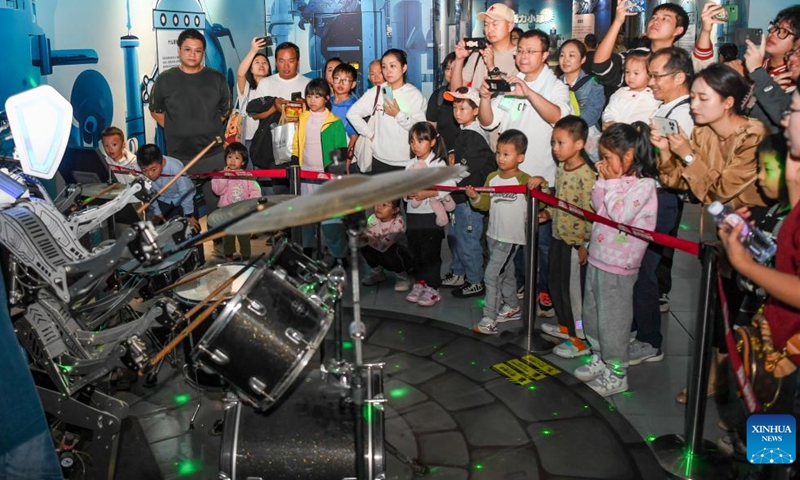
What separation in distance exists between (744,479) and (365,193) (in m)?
2.04

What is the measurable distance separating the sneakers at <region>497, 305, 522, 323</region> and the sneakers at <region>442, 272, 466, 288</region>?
0.66 meters

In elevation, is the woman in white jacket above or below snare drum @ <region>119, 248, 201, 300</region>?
above

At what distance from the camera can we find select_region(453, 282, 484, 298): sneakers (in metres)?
5.24

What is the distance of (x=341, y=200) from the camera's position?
2180 mm

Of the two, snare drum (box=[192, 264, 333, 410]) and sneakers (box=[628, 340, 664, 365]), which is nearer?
snare drum (box=[192, 264, 333, 410])

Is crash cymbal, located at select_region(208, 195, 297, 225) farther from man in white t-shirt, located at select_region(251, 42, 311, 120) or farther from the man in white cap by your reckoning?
man in white t-shirt, located at select_region(251, 42, 311, 120)

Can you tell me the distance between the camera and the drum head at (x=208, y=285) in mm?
3520

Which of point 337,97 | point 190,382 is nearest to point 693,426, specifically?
point 190,382

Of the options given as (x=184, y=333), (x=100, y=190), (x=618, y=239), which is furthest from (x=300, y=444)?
(x=100, y=190)

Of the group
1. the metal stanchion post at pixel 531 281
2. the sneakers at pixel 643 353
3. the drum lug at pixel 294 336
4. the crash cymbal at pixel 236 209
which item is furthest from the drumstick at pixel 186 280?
the sneakers at pixel 643 353

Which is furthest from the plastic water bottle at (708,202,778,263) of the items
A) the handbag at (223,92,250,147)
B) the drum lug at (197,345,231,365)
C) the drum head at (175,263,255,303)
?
the handbag at (223,92,250,147)

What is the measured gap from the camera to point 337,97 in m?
6.09

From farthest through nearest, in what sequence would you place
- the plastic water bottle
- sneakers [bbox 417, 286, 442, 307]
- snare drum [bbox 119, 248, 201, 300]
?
1. sneakers [bbox 417, 286, 442, 307]
2. snare drum [bbox 119, 248, 201, 300]
3. the plastic water bottle

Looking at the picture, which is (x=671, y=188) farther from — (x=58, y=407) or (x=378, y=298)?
(x=58, y=407)
